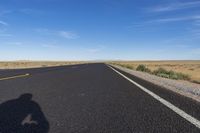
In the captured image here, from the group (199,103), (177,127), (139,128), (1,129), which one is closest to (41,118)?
(1,129)

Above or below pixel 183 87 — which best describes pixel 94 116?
above

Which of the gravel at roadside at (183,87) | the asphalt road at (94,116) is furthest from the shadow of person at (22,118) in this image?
the gravel at roadside at (183,87)

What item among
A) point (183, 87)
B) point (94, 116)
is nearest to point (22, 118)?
point (94, 116)

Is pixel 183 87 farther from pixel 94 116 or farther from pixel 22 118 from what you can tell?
pixel 22 118

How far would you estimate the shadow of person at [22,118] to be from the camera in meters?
4.66

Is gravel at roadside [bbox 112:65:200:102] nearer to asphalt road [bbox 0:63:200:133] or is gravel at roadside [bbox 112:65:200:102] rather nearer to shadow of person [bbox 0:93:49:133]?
asphalt road [bbox 0:63:200:133]

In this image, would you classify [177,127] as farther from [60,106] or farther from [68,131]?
[60,106]

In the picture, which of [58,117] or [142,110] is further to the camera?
[142,110]

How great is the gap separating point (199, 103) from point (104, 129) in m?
3.67

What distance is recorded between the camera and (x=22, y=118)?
550cm

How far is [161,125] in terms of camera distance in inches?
188

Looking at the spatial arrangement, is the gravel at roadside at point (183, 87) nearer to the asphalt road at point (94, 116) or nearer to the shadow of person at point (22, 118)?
the asphalt road at point (94, 116)

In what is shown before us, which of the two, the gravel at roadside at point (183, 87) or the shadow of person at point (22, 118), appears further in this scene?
the gravel at roadside at point (183, 87)

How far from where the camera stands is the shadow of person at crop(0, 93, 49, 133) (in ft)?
15.3
